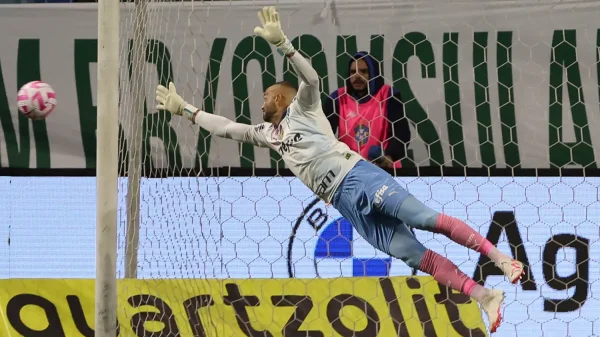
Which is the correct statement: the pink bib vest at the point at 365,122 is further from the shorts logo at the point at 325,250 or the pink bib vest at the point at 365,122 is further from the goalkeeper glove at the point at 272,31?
the goalkeeper glove at the point at 272,31

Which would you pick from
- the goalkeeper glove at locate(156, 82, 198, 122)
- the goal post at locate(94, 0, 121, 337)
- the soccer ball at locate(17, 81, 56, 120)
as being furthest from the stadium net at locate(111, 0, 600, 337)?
the goal post at locate(94, 0, 121, 337)

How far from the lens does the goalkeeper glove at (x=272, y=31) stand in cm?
276

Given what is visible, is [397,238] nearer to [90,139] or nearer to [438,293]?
[438,293]

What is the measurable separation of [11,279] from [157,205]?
0.58 metres

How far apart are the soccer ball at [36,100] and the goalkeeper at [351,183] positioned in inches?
24.2

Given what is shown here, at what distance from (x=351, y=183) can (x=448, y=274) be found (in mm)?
391

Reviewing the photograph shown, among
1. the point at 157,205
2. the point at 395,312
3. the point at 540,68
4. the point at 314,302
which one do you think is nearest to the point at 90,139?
the point at 157,205

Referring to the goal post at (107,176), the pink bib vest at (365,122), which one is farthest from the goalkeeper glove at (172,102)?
the pink bib vest at (365,122)

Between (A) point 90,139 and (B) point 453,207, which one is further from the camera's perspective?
(A) point 90,139

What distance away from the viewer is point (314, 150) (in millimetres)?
2953

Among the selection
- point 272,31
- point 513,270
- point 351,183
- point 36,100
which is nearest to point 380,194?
point 351,183

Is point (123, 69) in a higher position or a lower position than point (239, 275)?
higher

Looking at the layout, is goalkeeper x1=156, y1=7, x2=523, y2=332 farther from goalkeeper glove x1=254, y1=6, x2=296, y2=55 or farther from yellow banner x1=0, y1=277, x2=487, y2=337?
yellow banner x1=0, y1=277, x2=487, y2=337

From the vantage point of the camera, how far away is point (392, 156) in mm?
3557
